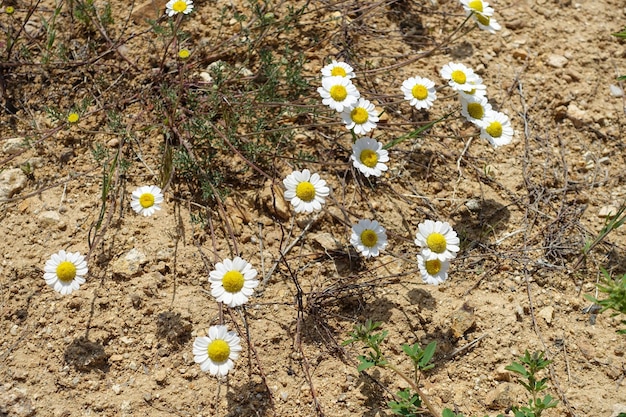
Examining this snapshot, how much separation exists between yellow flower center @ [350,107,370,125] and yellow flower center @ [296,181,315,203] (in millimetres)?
465

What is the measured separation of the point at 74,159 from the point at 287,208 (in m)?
1.33

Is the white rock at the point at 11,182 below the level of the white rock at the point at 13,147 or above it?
below

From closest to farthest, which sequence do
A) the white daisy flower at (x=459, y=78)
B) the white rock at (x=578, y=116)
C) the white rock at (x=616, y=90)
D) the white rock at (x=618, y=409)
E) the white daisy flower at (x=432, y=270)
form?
the white rock at (x=618, y=409)
the white daisy flower at (x=432, y=270)
the white daisy flower at (x=459, y=78)
the white rock at (x=578, y=116)
the white rock at (x=616, y=90)

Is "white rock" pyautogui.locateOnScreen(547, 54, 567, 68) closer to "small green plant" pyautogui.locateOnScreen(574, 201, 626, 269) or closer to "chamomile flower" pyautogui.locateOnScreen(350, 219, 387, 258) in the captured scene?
"small green plant" pyautogui.locateOnScreen(574, 201, 626, 269)

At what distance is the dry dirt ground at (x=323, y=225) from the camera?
9.70 ft

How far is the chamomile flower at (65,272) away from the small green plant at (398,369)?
4.50ft

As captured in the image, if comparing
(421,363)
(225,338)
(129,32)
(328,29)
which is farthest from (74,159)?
(421,363)

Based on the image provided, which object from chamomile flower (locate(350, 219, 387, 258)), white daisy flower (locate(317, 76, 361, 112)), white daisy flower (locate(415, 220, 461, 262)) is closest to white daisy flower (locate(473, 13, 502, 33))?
white daisy flower (locate(317, 76, 361, 112))

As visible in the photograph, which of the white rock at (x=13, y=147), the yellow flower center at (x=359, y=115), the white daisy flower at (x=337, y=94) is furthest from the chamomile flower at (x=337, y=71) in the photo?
the white rock at (x=13, y=147)

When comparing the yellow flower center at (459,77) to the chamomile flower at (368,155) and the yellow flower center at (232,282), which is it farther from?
the yellow flower center at (232,282)

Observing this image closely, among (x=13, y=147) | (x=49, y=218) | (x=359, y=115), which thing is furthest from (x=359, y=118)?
(x=13, y=147)

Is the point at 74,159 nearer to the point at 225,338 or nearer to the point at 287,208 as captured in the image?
the point at 287,208

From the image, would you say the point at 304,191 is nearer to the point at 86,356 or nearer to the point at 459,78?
the point at 459,78

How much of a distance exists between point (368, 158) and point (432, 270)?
693 mm
